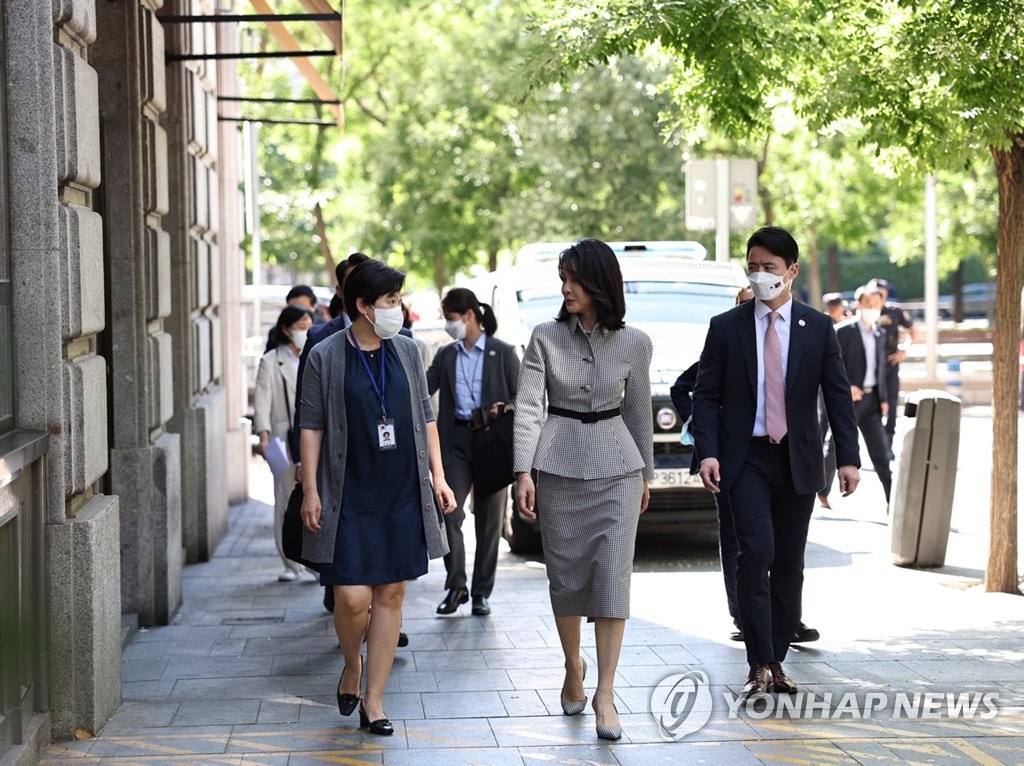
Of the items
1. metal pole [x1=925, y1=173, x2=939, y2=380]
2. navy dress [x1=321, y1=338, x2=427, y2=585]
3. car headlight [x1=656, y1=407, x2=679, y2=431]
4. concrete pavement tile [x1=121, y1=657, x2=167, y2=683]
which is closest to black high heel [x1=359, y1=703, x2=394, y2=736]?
navy dress [x1=321, y1=338, x2=427, y2=585]

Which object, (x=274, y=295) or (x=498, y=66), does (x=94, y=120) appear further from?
(x=498, y=66)

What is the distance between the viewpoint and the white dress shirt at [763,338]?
703 centimetres

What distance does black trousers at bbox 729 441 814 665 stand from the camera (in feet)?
22.8

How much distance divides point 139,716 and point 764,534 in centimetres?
268

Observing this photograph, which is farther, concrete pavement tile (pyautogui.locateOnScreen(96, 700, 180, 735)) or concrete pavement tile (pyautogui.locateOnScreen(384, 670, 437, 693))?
concrete pavement tile (pyautogui.locateOnScreen(384, 670, 437, 693))

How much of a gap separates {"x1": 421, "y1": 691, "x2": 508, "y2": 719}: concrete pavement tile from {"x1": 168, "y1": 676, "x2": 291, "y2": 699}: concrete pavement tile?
2.42 feet

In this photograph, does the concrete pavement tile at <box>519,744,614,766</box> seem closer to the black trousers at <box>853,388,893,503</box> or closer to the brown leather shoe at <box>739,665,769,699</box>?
the brown leather shoe at <box>739,665,769,699</box>

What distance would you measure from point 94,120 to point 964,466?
12611 mm

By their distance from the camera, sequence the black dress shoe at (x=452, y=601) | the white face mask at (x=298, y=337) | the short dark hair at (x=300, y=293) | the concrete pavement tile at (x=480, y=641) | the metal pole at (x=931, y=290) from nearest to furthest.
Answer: the concrete pavement tile at (x=480, y=641) → the black dress shoe at (x=452, y=601) → the white face mask at (x=298, y=337) → the short dark hair at (x=300, y=293) → the metal pole at (x=931, y=290)

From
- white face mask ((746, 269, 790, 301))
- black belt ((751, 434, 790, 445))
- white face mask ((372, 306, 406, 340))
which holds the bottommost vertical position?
black belt ((751, 434, 790, 445))

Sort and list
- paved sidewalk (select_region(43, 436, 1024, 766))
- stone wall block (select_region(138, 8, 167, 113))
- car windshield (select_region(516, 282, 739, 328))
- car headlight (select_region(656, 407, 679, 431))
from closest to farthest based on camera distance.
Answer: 1. paved sidewalk (select_region(43, 436, 1024, 766))
2. stone wall block (select_region(138, 8, 167, 113))
3. car headlight (select_region(656, 407, 679, 431))
4. car windshield (select_region(516, 282, 739, 328))

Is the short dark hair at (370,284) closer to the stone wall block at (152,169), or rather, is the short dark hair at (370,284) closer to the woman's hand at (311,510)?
the woman's hand at (311,510)

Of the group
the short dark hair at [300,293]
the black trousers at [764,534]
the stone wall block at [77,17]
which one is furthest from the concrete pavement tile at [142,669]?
the short dark hair at [300,293]

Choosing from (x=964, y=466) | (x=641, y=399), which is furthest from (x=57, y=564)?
(x=964, y=466)
